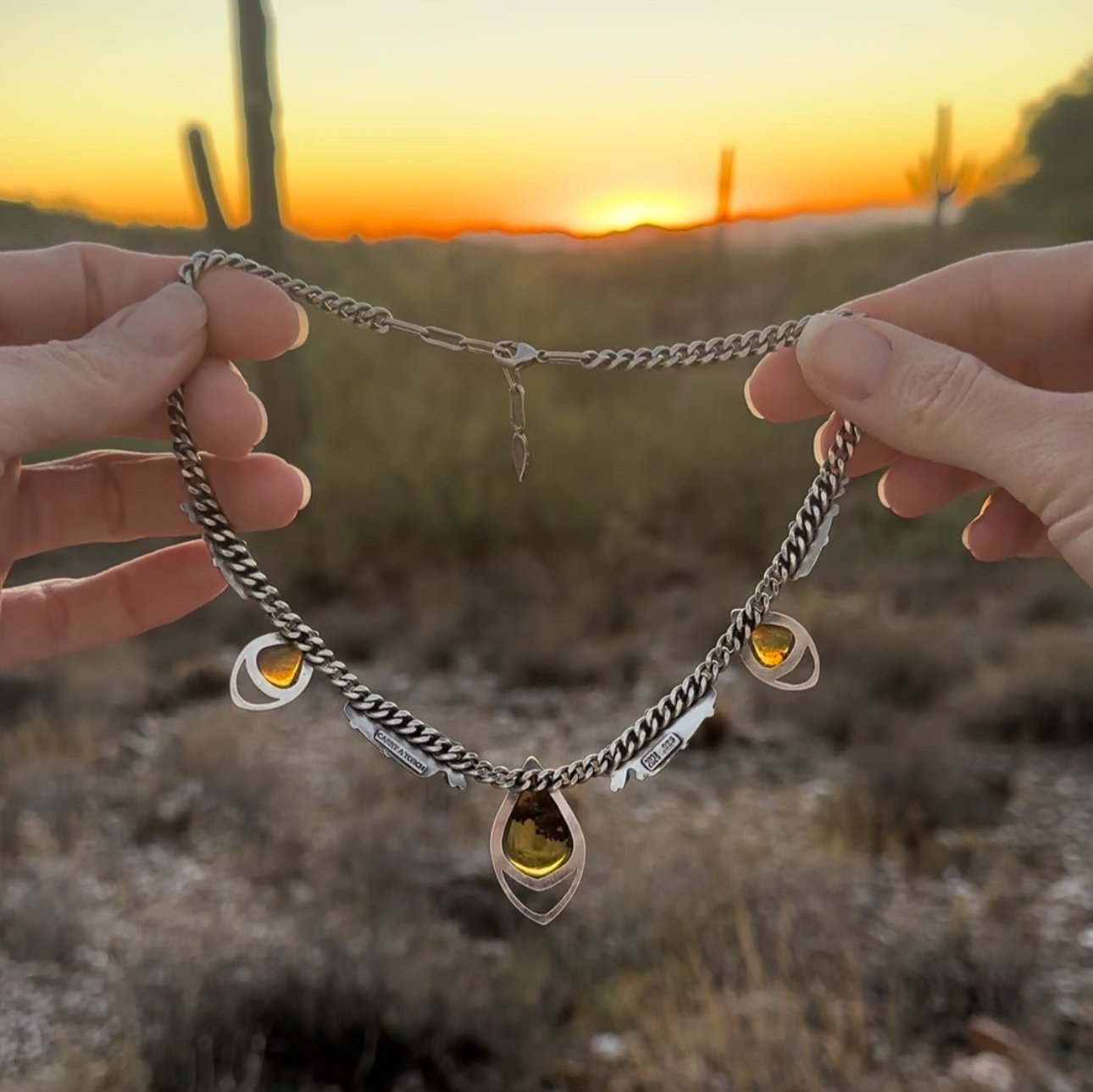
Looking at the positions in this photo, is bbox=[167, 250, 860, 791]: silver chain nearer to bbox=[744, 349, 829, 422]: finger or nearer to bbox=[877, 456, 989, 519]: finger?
bbox=[744, 349, 829, 422]: finger

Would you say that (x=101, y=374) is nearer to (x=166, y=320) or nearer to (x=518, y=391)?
(x=166, y=320)

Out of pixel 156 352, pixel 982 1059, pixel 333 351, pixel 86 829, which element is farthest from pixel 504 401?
pixel 156 352

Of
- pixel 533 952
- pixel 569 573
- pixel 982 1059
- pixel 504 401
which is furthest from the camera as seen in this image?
pixel 504 401

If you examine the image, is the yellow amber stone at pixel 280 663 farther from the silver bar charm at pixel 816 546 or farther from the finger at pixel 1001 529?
the finger at pixel 1001 529

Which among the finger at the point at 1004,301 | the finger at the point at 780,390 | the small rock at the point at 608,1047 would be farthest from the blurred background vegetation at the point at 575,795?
the finger at the point at 1004,301

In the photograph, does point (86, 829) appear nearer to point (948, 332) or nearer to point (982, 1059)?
point (982, 1059)

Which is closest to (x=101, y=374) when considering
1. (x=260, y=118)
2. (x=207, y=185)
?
(x=260, y=118)
